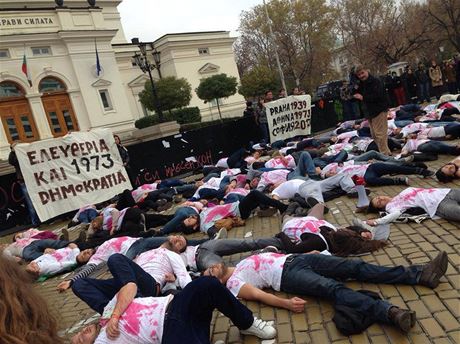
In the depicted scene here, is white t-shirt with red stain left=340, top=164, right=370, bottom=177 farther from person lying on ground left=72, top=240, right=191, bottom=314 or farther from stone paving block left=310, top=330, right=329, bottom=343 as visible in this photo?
stone paving block left=310, top=330, right=329, bottom=343

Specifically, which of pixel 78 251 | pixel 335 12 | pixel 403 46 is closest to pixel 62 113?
pixel 78 251

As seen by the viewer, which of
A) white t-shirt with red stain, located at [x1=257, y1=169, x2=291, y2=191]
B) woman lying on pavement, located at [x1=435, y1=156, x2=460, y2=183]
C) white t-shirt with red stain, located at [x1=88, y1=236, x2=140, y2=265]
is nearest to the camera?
white t-shirt with red stain, located at [x1=88, y1=236, x2=140, y2=265]

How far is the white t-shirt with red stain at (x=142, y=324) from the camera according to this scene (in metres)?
3.32

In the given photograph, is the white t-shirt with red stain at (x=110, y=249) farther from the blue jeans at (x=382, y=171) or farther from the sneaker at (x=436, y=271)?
the blue jeans at (x=382, y=171)

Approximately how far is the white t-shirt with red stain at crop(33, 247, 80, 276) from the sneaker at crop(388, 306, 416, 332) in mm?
5509

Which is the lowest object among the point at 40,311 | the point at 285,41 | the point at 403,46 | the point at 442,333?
the point at 442,333

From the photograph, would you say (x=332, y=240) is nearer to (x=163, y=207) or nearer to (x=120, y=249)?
(x=120, y=249)

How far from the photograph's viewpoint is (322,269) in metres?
4.02

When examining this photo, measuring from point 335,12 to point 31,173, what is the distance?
4253 cm

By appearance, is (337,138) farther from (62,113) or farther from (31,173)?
(62,113)

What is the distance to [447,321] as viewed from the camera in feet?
10.6

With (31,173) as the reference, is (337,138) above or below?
below

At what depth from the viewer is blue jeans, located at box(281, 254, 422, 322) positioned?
3744 millimetres

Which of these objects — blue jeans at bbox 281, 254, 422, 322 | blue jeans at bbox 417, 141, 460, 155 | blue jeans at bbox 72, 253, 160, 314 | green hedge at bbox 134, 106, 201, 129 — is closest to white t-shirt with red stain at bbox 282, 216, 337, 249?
blue jeans at bbox 281, 254, 422, 322
